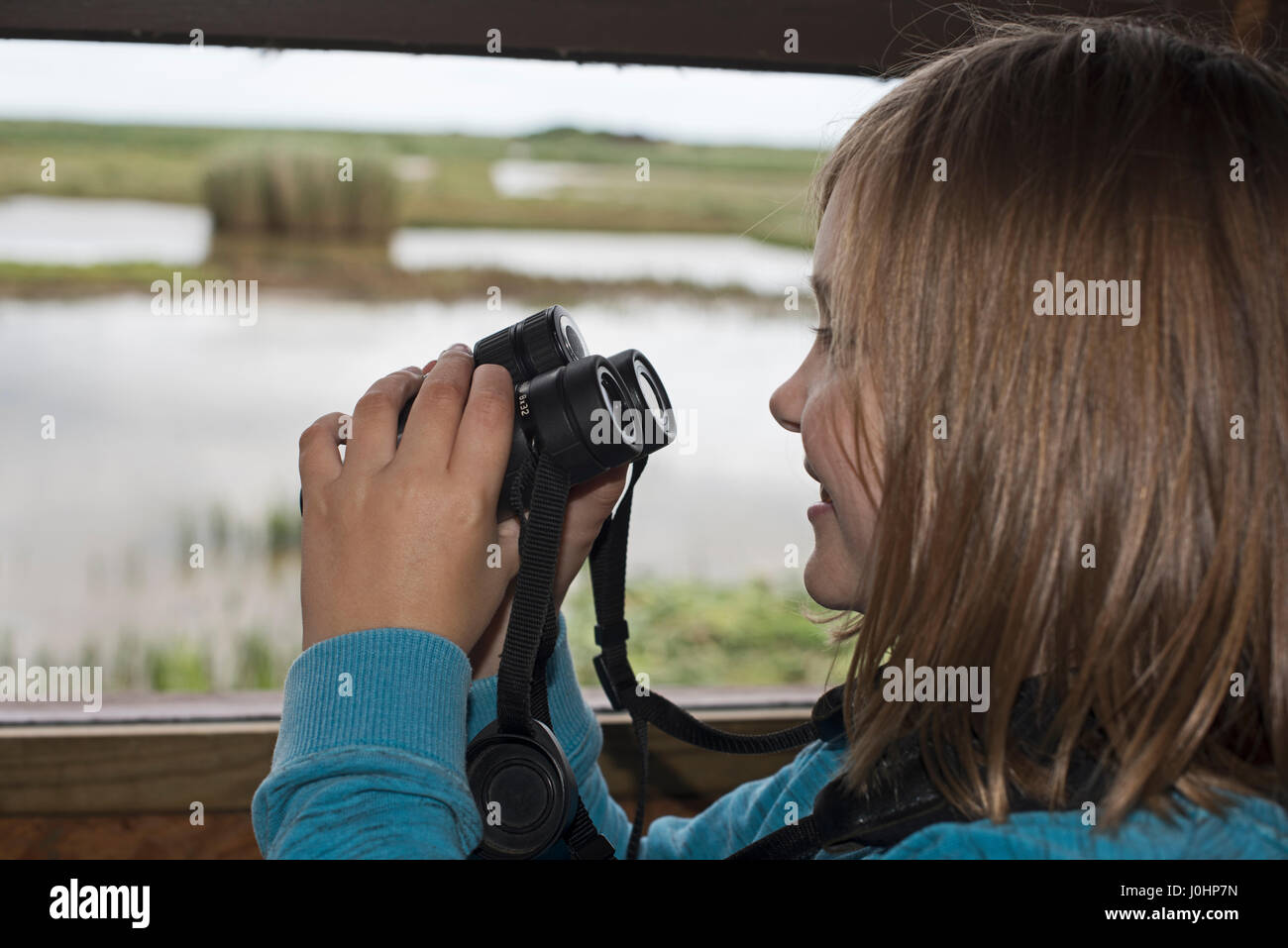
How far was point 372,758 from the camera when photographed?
26.5 inches

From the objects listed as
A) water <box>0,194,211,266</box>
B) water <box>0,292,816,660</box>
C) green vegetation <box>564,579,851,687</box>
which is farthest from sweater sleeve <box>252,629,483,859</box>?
water <box>0,194,211,266</box>

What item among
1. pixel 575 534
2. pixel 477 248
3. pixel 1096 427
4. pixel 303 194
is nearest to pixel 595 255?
pixel 477 248

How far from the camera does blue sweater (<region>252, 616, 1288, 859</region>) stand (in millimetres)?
623

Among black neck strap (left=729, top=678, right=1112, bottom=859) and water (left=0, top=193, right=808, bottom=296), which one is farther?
water (left=0, top=193, right=808, bottom=296)

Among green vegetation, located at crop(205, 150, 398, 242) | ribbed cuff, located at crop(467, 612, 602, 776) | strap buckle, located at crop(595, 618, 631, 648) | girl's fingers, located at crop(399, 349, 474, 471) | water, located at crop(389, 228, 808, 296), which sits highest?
green vegetation, located at crop(205, 150, 398, 242)

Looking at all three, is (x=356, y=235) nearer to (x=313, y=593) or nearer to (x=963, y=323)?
(x=313, y=593)

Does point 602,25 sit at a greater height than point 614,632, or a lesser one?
greater

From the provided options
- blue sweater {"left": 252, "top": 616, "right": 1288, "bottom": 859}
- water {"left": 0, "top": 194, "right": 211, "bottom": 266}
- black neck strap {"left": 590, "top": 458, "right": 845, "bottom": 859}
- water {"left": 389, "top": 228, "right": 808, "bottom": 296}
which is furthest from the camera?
water {"left": 389, "top": 228, "right": 808, "bottom": 296}

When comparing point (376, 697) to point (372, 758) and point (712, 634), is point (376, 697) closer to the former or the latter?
point (372, 758)

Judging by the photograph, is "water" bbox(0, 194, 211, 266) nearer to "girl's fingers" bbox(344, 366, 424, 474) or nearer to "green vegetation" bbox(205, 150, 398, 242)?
"green vegetation" bbox(205, 150, 398, 242)

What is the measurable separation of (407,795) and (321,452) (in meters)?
0.27

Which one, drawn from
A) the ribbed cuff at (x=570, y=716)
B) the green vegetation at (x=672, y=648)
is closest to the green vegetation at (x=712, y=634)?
the green vegetation at (x=672, y=648)

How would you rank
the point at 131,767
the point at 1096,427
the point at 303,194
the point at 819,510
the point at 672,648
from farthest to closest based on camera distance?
the point at 672,648
the point at 303,194
the point at 131,767
the point at 819,510
the point at 1096,427

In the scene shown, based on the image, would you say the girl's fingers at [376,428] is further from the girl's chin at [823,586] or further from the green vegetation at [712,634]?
the green vegetation at [712,634]
